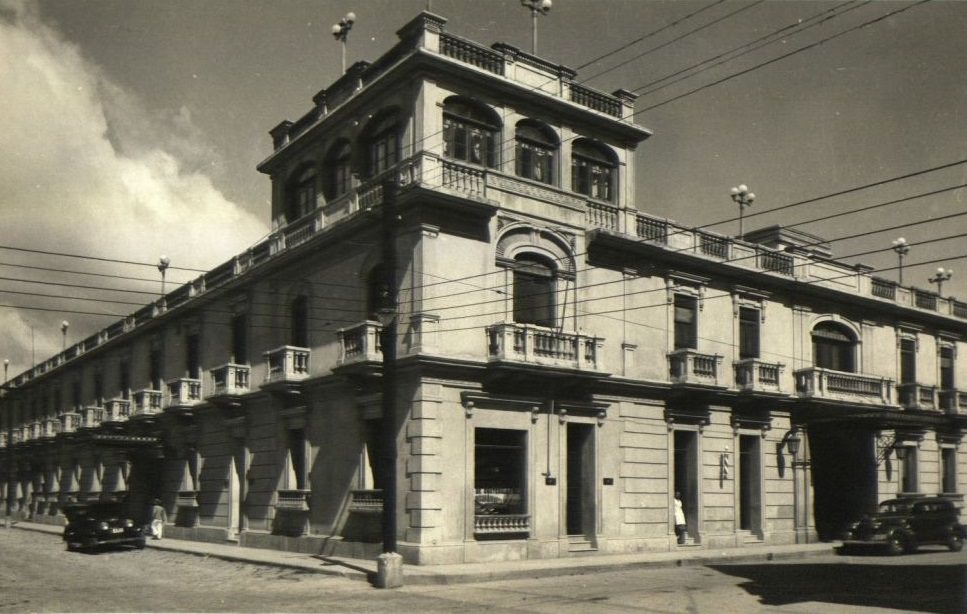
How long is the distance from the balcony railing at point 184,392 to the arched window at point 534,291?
1455 cm

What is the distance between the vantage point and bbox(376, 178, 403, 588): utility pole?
1764 centimetres

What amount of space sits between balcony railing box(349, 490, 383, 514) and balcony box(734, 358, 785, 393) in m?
12.3

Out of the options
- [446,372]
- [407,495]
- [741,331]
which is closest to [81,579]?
[407,495]

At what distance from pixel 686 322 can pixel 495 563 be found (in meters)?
10.5

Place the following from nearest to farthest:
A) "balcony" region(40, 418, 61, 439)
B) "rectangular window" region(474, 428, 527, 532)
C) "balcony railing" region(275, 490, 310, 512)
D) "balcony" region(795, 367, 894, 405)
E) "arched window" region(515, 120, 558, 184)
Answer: "rectangular window" region(474, 428, 527, 532) < "arched window" region(515, 120, 558, 184) < "balcony railing" region(275, 490, 310, 512) < "balcony" region(795, 367, 894, 405) < "balcony" region(40, 418, 61, 439)

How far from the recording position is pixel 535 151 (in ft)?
81.3

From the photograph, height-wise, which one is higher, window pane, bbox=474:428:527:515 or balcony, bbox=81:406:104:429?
balcony, bbox=81:406:104:429

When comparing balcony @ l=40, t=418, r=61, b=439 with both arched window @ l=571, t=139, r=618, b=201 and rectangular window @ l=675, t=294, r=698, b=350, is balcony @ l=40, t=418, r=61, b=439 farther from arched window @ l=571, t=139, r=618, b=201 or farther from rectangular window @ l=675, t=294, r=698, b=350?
rectangular window @ l=675, t=294, r=698, b=350

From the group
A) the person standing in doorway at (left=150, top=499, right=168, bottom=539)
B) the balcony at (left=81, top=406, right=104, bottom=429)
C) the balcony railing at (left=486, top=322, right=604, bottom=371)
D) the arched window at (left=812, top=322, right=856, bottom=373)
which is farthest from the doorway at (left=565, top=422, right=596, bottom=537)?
the balcony at (left=81, top=406, right=104, bottom=429)

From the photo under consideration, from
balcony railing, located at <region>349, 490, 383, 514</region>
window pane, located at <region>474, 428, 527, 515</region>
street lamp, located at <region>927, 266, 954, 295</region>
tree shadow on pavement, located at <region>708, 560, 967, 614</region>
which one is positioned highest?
street lamp, located at <region>927, 266, 954, 295</region>

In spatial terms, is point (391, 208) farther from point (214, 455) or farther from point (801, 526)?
point (801, 526)

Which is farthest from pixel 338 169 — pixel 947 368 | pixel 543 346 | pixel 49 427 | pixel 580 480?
pixel 49 427

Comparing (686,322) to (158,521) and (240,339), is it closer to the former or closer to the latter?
(240,339)

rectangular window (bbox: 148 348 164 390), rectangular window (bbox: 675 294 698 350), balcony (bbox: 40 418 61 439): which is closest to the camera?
rectangular window (bbox: 675 294 698 350)
